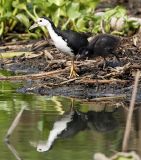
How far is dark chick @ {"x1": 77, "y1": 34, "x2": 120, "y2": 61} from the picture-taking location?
446 inches

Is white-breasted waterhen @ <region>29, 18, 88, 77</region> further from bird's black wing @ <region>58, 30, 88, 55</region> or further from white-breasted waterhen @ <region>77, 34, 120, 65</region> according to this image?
white-breasted waterhen @ <region>77, 34, 120, 65</region>

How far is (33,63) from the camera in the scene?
42.1 feet

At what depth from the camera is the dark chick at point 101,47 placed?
1133cm

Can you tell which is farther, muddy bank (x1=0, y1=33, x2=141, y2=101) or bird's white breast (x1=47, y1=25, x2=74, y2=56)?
bird's white breast (x1=47, y1=25, x2=74, y2=56)

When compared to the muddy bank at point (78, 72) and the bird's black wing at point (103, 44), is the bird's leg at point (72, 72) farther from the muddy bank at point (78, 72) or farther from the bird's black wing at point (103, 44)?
the bird's black wing at point (103, 44)

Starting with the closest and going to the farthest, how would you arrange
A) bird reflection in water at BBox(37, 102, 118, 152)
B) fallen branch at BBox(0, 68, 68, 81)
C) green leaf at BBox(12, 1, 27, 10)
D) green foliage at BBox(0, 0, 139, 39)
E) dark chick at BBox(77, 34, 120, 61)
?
1. bird reflection in water at BBox(37, 102, 118, 152)
2. fallen branch at BBox(0, 68, 68, 81)
3. dark chick at BBox(77, 34, 120, 61)
4. green foliage at BBox(0, 0, 139, 39)
5. green leaf at BBox(12, 1, 27, 10)

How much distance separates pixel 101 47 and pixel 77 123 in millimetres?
3040

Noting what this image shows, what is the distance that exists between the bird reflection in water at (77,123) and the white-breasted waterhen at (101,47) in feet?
6.91

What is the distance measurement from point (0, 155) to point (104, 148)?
3.10 feet

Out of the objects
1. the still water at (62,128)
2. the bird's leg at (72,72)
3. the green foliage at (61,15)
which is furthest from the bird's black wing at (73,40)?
the green foliage at (61,15)

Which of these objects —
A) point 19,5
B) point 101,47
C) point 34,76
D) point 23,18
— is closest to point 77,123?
point 34,76

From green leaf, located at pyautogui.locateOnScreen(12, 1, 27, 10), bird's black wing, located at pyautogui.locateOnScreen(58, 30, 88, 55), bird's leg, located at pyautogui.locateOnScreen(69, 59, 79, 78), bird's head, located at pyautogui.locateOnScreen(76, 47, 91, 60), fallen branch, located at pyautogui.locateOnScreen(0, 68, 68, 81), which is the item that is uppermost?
bird's black wing, located at pyautogui.locateOnScreen(58, 30, 88, 55)

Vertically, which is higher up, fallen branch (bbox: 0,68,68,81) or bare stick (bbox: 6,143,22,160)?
bare stick (bbox: 6,143,22,160)

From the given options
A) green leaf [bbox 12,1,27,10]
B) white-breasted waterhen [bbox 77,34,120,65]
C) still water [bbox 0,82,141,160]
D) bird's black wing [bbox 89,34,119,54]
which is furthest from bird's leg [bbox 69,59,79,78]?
green leaf [bbox 12,1,27,10]
